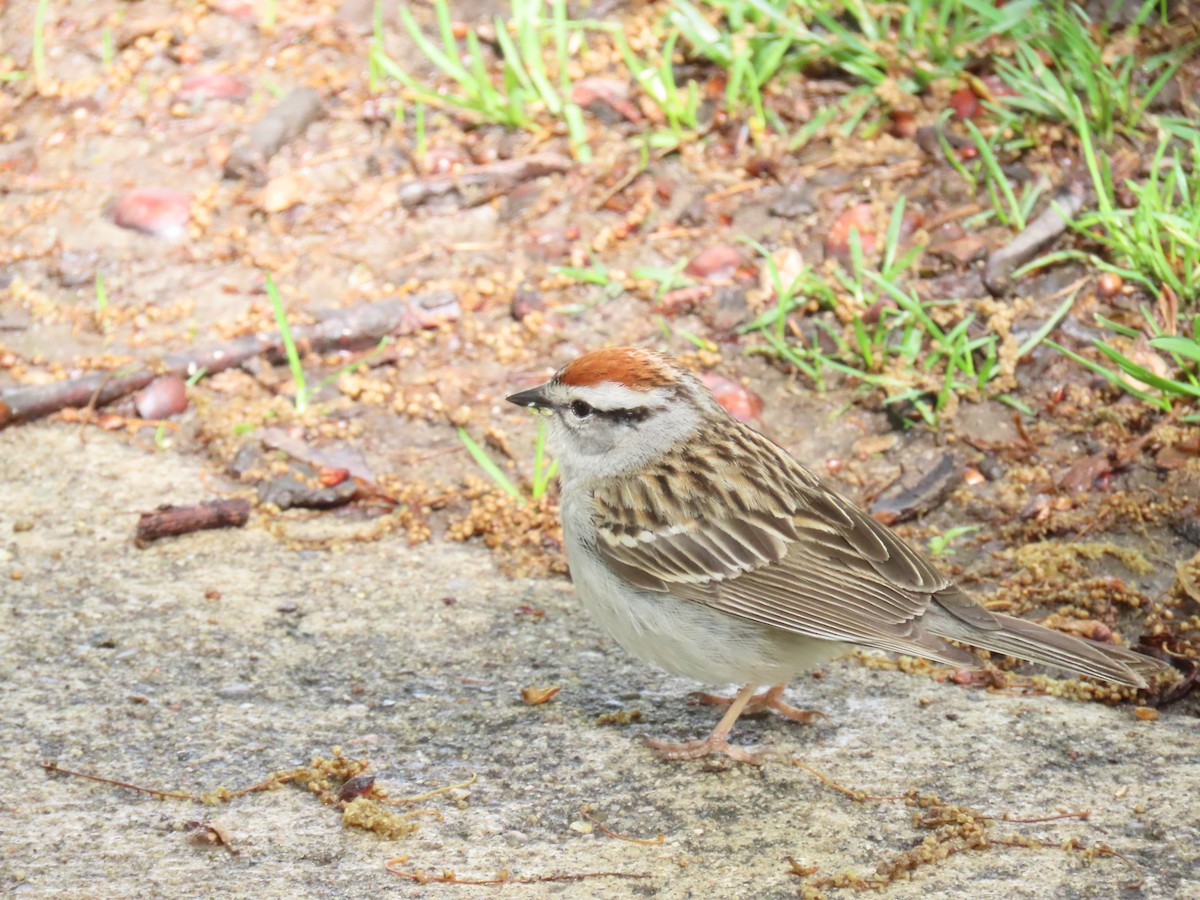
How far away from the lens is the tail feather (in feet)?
12.3

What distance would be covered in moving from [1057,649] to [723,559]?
95 cm

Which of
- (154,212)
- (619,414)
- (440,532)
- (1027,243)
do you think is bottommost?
(440,532)

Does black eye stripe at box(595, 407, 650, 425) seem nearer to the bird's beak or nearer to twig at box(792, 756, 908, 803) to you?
the bird's beak

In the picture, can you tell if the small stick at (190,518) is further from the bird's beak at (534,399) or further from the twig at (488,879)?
the twig at (488,879)

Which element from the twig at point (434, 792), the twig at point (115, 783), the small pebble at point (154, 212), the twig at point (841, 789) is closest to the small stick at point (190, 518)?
the twig at point (115, 783)

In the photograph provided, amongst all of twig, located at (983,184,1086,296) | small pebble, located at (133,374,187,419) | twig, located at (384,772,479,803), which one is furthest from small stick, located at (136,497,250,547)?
twig, located at (983,184,1086,296)

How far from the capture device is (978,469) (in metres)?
5.16

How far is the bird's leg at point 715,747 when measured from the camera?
3.96m

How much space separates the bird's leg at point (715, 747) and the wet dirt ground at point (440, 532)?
0.05 metres

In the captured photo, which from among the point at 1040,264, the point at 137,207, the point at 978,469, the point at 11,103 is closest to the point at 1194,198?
the point at 1040,264

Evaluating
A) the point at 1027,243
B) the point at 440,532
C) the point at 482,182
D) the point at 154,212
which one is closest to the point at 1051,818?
the point at 440,532

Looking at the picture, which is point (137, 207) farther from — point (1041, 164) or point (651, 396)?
point (1041, 164)

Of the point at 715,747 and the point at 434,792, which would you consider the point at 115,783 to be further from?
the point at 715,747

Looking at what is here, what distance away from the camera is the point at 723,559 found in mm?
4082
